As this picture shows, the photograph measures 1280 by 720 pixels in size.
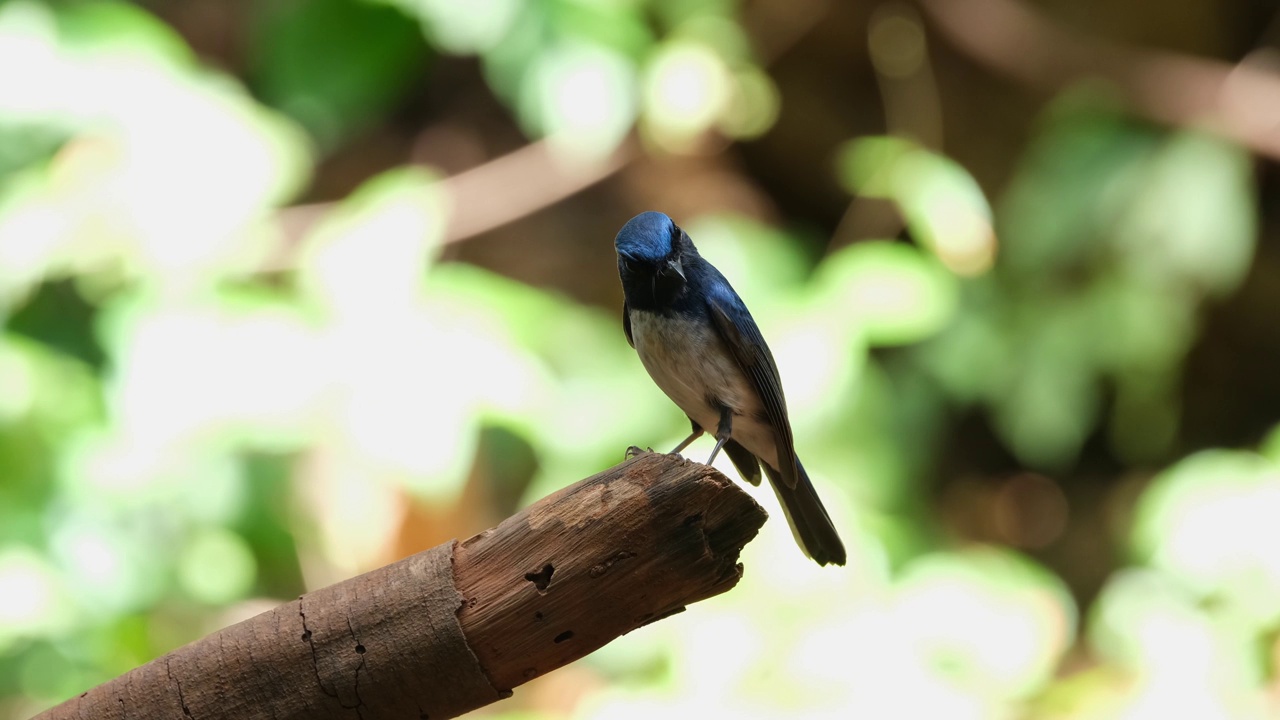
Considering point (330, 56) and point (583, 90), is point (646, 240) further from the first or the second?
point (330, 56)

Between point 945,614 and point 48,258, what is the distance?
4.35m

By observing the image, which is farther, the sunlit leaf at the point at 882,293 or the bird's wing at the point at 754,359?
the sunlit leaf at the point at 882,293

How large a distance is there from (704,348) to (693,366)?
0.23ft

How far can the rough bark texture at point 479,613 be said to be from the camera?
7.64 ft

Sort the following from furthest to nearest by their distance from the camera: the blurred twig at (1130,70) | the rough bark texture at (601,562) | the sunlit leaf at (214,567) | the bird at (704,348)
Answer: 1. the blurred twig at (1130,70)
2. the sunlit leaf at (214,567)
3. the bird at (704,348)
4. the rough bark texture at (601,562)

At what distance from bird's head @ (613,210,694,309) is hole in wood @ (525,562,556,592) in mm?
1273

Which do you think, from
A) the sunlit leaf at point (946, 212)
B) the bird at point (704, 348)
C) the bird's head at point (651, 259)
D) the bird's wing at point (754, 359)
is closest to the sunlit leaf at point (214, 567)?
the bird at point (704, 348)

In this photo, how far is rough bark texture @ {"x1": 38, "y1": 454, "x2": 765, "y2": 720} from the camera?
91.7 inches

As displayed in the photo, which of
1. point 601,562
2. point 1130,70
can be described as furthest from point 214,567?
point 1130,70

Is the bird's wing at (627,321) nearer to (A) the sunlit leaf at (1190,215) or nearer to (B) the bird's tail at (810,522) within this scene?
(B) the bird's tail at (810,522)

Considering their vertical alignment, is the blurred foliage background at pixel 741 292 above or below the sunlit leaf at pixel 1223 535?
above

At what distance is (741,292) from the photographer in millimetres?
5344

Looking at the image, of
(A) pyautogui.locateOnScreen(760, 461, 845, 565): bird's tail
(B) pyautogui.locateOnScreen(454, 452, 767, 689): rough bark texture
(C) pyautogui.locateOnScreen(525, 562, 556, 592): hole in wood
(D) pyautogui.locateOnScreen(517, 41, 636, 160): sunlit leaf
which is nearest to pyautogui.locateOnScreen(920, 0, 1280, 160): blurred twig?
(D) pyautogui.locateOnScreen(517, 41, 636, 160): sunlit leaf

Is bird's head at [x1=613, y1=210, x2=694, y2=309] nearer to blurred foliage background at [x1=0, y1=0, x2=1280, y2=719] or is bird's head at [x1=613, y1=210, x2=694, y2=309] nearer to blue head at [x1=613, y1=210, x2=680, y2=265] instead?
blue head at [x1=613, y1=210, x2=680, y2=265]
